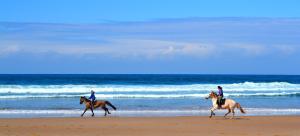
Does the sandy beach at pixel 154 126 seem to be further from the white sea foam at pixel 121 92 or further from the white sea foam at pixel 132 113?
the white sea foam at pixel 121 92

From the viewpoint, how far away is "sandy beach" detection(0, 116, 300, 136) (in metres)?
15.3

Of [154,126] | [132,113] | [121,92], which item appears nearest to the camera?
[154,126]

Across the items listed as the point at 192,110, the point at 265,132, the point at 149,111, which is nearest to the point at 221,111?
the point at 192,110

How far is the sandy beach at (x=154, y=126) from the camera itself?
1534 centimetres

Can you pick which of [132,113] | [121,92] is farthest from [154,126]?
[121,92]

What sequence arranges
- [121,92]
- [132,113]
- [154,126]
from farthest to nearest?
[121,92]
[132,113]
[154,126]

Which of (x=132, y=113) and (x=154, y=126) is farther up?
(x=132, y=113)

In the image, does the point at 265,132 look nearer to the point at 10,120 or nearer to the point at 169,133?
the point at 169,133

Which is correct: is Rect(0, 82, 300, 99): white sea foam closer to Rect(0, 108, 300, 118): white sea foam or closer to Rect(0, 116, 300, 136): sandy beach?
Rect(0, 108, 300, 118): white sea foam

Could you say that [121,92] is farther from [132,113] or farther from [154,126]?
[154,126]

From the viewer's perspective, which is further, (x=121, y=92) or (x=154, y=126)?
(x=121, y=92)

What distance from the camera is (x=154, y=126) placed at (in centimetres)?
1736

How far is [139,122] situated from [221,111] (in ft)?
24.1

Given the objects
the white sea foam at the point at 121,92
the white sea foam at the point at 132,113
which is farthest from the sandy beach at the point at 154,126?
the white sea foam at the point at 121,92
